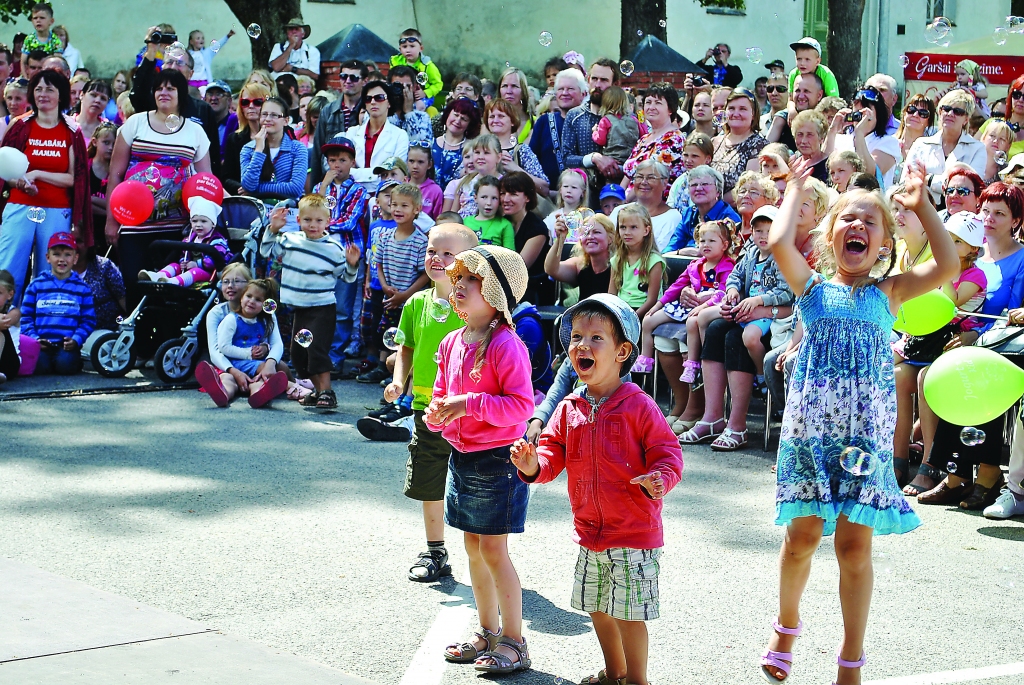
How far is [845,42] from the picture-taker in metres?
24.5

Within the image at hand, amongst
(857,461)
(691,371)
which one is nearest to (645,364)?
(691,371)

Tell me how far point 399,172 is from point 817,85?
3.69 m

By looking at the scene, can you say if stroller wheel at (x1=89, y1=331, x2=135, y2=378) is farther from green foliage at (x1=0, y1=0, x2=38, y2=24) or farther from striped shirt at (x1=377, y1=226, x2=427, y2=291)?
green foliage at (x1=0, y1=0, x2=38, y2=24)

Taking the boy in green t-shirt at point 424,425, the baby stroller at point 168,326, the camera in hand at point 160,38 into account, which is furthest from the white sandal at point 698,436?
the camera in hand at point 160,38

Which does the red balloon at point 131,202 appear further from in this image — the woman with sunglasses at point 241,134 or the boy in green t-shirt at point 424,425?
the boy in green t-shirt at point 424,425

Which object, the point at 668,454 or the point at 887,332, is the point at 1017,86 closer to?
the point at 887,332

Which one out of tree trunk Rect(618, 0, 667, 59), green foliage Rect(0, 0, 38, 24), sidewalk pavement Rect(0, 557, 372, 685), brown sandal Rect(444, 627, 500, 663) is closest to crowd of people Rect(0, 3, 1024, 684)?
brown sandal Rect(444, 627, 500, 663)

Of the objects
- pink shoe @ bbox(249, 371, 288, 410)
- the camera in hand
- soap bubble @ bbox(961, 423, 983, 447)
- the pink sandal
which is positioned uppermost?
the camera in hand

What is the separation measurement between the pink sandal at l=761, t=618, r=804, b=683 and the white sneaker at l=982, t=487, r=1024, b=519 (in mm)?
2783

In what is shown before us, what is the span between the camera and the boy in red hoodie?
3879 millimetres

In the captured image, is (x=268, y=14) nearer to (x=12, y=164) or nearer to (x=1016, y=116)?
(x=12, y=164)

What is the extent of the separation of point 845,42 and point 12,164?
17837 millimetres

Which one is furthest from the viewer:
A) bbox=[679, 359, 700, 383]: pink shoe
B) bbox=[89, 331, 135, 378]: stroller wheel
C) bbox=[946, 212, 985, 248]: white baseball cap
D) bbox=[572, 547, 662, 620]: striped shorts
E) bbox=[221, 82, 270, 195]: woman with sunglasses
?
bbox=[221, 82, 270, 195]: woman with sunglasses

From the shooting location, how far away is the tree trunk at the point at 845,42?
80.2 feet
